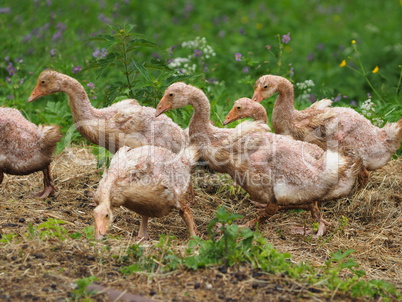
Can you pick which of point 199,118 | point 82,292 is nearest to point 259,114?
point 199,118

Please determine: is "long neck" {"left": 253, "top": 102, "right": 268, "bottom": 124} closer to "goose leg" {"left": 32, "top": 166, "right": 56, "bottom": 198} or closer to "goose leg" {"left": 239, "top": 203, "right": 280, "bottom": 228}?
"goose leg" {"left": 239, "top": 203, "right": 280, "bottom": 228}

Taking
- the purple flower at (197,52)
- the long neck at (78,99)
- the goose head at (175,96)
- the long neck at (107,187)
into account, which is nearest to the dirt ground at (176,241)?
the long neck at (107,187)

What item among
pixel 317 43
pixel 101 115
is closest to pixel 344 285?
pixel 101 115

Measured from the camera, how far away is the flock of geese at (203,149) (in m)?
5.22

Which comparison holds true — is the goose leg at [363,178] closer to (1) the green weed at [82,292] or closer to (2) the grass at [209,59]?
(2) the grass at [209,59]

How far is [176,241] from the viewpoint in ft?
17.0

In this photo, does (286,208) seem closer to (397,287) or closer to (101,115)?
(397,287)

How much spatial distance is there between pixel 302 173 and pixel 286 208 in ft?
1.67

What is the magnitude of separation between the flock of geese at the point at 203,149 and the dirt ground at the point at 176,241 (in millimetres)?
212

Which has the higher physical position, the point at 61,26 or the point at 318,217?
the point at 61,26

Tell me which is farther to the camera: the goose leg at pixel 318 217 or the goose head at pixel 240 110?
the goose head at pixel 240 110

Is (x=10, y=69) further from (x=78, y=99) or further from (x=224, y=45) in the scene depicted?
(x=224, y=45)

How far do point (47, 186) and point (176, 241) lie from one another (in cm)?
180

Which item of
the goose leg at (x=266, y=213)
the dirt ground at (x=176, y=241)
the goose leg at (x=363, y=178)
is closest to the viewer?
the dirt ground at (x=176, y=241)
